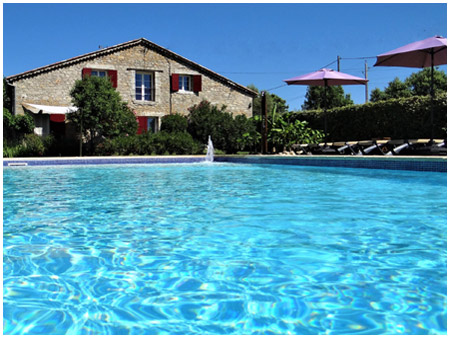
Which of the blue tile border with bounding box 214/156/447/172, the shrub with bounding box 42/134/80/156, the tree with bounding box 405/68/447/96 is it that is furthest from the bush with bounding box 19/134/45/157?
the tree with bounding box 405/68/447/96

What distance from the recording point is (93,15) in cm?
1736

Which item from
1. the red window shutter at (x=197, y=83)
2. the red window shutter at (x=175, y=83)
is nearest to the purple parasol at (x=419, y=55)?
the red window shutter at (x=197, y=83)

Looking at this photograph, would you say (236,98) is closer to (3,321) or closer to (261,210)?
(261,210)

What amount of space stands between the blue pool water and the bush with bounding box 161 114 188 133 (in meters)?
16.5

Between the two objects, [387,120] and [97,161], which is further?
[387,120]

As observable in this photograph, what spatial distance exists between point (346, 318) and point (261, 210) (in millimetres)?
3475

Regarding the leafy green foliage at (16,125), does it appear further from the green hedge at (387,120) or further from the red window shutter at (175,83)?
the green hedge at (387,120)

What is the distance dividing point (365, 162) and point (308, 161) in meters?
2.23

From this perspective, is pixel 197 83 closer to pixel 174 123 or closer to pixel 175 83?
pixel 175 83

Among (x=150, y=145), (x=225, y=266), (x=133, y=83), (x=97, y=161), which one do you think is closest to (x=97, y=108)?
(x=150, y=145)

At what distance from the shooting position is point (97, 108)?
1950 cm

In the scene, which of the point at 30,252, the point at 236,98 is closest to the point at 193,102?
the point at 236,98

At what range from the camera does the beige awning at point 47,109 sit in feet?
68.3

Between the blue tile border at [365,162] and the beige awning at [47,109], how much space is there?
9.83 m
